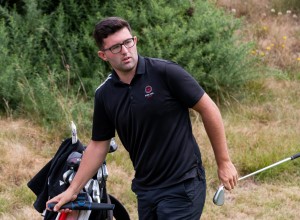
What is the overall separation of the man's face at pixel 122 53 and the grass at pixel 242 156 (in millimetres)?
2209

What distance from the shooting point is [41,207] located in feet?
11.8

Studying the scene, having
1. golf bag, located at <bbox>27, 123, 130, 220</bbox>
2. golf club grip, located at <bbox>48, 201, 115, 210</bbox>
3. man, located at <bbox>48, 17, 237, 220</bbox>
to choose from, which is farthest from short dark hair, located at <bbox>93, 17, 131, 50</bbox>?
golf club grip, located at <bbox>48, 201, 115, 210</bbox>

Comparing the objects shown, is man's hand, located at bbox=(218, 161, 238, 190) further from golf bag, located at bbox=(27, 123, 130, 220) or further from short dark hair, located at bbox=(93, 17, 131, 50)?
short dark hair, located at bbox=(93, 17, 131, 50)

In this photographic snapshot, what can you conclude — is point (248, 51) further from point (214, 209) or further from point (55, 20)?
point (214, 209)

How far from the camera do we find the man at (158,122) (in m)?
3.04

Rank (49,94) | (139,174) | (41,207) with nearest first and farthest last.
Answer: (139,174)
(41,207)
(49,94)

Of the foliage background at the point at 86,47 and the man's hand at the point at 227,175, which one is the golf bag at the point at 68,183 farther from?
the foliage background at the point at 86,47

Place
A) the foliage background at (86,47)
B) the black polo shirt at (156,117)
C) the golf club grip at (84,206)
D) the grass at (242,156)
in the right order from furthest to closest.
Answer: the foliage background at (86,47) < the grass at (242,156) < the golf club grip at (84,206) < the black polo shirt at (156,117)

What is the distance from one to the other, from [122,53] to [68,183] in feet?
2.89

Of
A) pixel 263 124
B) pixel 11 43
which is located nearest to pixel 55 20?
pixel 11 43

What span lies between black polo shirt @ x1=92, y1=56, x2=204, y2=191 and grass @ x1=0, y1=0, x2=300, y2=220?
75.2 inches

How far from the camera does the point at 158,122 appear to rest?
3.06 metres

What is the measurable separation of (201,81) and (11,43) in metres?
2.29

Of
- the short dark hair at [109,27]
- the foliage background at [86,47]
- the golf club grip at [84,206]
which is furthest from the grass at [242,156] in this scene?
the short dark hair at [109,27]
